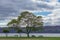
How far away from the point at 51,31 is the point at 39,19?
15282mm

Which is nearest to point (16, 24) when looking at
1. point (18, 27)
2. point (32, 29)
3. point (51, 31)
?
point (18, 27)

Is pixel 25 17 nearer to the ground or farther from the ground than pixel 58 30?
farther from the ground

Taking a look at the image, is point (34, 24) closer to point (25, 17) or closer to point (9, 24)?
point (25, 17)

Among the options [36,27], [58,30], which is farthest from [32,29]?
[58,30]

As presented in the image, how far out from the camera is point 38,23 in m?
88.2

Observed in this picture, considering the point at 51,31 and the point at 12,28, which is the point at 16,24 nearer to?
the point at 12,28

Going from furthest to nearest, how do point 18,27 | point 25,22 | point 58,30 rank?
point 58,30 → point 18,27 → point 25,22

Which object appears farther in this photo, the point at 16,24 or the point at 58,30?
the point at 58,30

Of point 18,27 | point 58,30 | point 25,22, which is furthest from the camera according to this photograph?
point 58,30

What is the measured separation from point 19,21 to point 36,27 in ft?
22.9

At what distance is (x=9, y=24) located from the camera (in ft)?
308

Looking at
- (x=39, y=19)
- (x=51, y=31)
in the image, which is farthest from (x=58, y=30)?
(x=39, y=19)

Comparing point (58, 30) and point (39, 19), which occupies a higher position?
point (39, 19)

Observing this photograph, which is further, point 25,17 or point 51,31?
point 51,31
